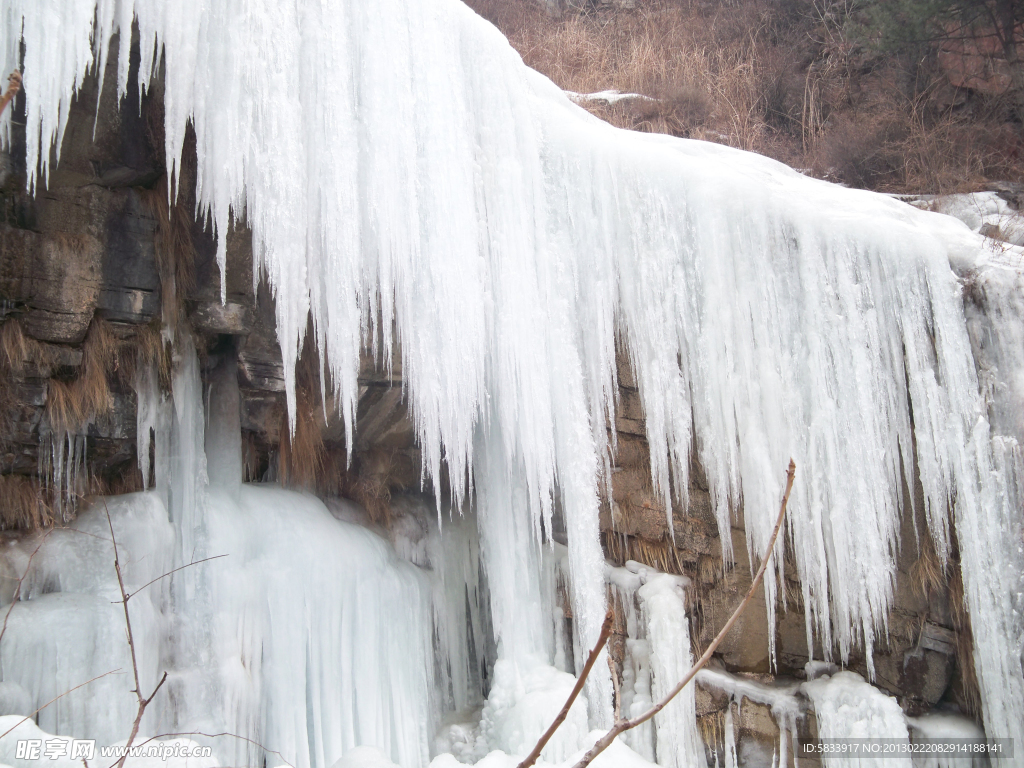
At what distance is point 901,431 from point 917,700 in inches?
59.2

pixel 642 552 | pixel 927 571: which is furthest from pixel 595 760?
pixel 927 571

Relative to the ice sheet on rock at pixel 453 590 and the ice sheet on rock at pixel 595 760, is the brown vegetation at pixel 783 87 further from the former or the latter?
the ice sheet on rock at pixel 595 760

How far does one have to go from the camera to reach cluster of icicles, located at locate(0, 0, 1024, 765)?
3.70 meters

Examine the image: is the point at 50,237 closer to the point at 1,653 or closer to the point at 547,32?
the point at 1,653

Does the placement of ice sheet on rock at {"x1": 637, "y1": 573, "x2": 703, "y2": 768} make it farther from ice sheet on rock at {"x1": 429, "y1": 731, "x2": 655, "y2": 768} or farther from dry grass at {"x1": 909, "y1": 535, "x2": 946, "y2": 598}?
dry grass at {"x1": 909, "y1": 535, "x2": 946, "y2": 598}

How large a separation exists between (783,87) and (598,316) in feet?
15.6

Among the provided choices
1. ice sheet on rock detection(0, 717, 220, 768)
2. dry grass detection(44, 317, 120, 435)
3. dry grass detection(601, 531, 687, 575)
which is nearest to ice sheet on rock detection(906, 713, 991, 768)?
dry grass detection(601, 531, 687, 575)

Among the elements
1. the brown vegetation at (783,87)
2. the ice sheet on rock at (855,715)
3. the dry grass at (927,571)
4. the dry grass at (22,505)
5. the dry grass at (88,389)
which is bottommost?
the ice sheet on rock at (855,715)

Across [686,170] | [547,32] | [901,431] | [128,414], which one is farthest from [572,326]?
[547,32]

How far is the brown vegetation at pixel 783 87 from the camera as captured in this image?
629 cm

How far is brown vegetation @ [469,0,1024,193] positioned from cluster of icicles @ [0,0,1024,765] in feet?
6.21

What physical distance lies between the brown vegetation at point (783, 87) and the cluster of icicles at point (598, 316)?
1.89 m

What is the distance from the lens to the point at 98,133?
345 centimetres

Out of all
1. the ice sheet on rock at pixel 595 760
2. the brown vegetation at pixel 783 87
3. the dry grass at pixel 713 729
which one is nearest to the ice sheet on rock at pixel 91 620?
the ice sheet on rock at pixel 595 760
